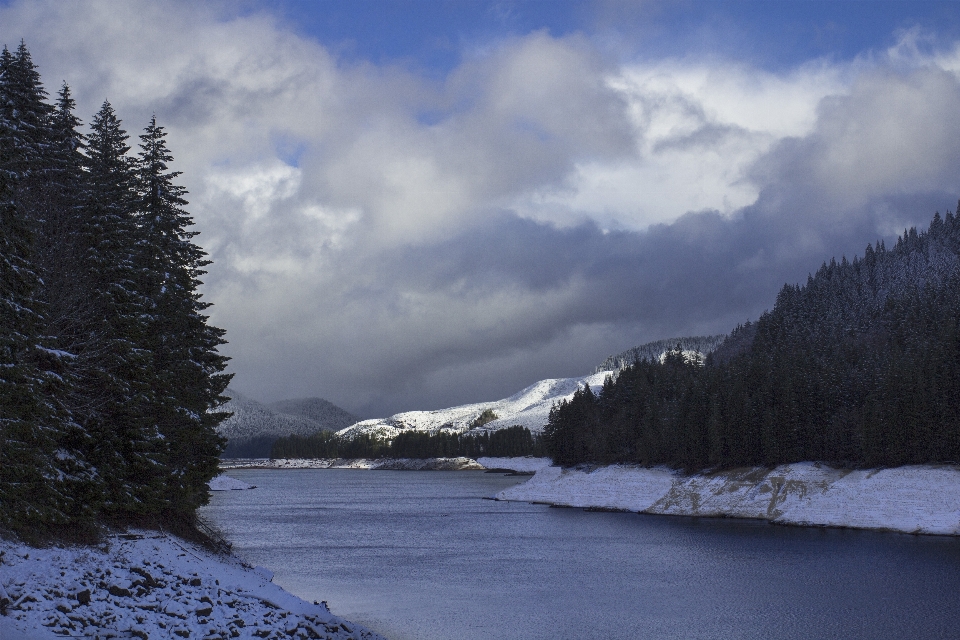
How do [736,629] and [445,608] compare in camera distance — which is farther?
[445,608]

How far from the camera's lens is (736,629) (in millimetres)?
37000

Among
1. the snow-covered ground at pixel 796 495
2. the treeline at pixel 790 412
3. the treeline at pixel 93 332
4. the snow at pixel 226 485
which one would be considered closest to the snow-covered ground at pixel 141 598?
the treeline at pixel 93 332

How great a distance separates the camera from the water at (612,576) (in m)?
37.7

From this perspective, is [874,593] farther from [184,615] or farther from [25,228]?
[25,228]

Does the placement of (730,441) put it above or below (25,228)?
below

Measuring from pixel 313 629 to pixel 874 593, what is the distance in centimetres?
3341

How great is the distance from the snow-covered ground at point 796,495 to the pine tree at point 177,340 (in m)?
63.5

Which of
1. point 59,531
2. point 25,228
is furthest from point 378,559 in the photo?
point 25,228

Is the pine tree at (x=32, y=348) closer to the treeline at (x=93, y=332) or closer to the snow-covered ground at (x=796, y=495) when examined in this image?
the treeline at (x=93, y=332)

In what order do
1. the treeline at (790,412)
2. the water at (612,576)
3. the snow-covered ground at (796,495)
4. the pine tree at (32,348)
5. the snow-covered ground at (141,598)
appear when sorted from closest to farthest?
1. the snow-covered ground at (141,598)
2. the pine tree at (32,348)
3. the water at (612,576)
4. the snow-covered ground at (796,495)
5. the treeline at (790,412)

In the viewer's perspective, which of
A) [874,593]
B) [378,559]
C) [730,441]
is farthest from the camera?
[730,441]

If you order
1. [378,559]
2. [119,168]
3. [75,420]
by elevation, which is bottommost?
[378,559]

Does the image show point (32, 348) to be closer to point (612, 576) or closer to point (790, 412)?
point (612, 576)

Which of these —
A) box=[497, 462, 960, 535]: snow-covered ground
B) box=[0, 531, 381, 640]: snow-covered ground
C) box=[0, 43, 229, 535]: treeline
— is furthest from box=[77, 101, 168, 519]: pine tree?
box=[497, 462, 960, 535]: snow-covered ground
